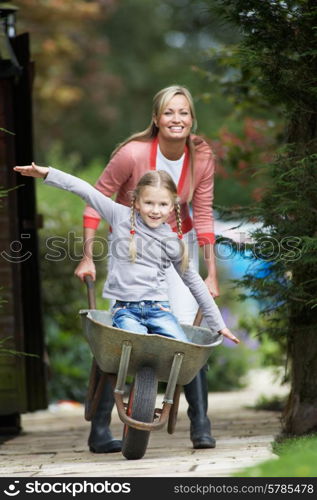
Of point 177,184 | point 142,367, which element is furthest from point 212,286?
point 142,367

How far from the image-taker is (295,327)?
514 cm

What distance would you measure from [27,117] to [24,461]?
2.43m

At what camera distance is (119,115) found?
23.7 meters

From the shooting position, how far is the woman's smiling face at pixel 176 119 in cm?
488

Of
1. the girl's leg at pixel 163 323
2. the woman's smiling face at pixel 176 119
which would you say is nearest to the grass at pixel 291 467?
the girl's leg at pixel 163 323

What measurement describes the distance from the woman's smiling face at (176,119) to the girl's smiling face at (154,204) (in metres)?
0.50

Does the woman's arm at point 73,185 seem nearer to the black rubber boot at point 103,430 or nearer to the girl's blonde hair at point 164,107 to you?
the girl's blonde hair at point 164,107

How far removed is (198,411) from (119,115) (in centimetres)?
1921

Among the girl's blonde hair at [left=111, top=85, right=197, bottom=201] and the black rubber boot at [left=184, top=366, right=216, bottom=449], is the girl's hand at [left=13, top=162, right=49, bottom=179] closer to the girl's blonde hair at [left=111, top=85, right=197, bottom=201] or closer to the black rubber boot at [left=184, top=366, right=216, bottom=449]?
the girl's blonde hair at [left=111, top=85, right=197, bottom=201]

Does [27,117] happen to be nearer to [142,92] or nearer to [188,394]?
[188,394]

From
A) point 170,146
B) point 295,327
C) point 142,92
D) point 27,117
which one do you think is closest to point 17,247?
point 27,117

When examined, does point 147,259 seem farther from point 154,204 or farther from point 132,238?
point 154,204
